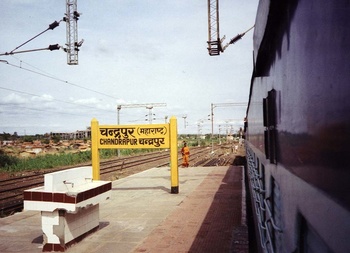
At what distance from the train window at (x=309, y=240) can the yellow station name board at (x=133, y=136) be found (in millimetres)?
9152

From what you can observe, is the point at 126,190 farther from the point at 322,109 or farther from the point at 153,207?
the point at 322,109

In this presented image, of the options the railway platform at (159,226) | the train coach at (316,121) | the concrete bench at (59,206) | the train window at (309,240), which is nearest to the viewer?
the train coach at (316,121)

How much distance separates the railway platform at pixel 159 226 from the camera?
5598 millimetres

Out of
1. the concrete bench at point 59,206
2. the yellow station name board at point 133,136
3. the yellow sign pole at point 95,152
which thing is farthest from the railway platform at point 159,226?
the yellow station name board at point 133,136

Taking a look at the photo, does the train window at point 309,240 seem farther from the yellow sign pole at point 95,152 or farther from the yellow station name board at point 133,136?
the yellow sign pole at point 95,152

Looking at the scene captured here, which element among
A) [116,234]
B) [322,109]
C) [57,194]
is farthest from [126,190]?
[322,109]

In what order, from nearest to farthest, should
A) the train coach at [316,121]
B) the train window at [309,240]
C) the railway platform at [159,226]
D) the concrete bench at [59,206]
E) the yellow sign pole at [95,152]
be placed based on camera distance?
1. the train coach at [316,121]
2. the train window at [309,240]
3. the concrete bench at [59,206]
4. the railway platform at [159,226]
5. the yellow sign pole at [95,152]

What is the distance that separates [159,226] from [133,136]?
4.49 meters

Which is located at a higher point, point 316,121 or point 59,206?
point 316,121

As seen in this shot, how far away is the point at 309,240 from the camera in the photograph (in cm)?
132

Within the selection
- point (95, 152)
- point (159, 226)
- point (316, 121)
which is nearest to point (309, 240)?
point (316, 121)

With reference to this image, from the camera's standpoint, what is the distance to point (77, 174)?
639cm

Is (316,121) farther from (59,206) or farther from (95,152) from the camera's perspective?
(95,152)

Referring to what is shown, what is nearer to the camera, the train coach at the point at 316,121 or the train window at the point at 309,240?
the train coach at the point at 316,121
